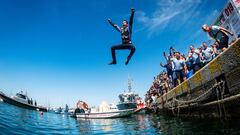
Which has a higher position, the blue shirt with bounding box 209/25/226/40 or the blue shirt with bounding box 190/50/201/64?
the blue shirt with bounding box 209/25/226/40

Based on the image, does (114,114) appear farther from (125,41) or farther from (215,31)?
(215,31)

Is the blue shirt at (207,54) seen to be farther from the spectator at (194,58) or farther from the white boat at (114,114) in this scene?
the white boat at (114,114)

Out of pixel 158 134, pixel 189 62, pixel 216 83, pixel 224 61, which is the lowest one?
pixel 158 134

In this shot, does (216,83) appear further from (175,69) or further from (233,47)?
(175,69)

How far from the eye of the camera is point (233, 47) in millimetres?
7375

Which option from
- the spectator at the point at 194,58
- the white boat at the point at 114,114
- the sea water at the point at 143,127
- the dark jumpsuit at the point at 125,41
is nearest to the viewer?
the sea water at the point at 143,127

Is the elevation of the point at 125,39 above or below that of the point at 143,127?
above

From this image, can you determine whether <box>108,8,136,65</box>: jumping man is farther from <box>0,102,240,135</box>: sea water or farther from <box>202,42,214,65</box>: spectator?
<box>202,42,214,65</box>: spectator

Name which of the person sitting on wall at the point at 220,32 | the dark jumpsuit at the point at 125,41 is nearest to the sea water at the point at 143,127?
the person sitting on wall at the point at 220,32

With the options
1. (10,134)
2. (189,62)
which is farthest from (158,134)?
(189,62)

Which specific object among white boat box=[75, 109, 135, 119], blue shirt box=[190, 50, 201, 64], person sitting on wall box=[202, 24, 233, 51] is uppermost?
person sitting on wall box=[202, 24, 233, 51]

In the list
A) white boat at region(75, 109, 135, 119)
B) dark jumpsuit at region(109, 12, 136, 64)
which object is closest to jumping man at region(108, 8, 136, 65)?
dark jumpsuit at region(109, 12, 136, 64)

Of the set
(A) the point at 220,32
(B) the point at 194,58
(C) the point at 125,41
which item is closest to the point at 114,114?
(B) the point at 194,58

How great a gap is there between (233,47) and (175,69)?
647 centimetres
